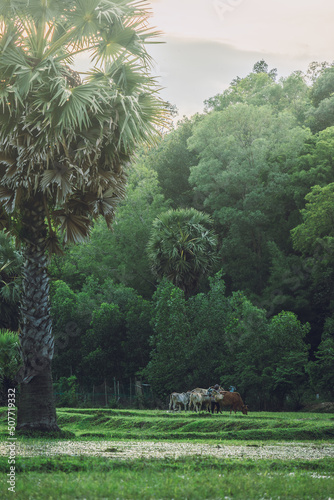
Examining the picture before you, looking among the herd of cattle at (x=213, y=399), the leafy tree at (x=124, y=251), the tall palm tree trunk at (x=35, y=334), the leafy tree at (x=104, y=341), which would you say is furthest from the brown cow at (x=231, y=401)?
the leafy tree at (x=124, y=251)

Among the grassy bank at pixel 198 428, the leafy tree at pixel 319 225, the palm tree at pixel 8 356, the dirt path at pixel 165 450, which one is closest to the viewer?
the dirt path at pixel 165 450

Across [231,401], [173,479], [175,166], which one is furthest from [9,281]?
[175,166]

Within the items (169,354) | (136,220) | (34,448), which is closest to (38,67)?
(34,448)

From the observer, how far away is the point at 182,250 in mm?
32125

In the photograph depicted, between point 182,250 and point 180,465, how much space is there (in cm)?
2357

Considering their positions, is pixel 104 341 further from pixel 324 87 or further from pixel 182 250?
pixel 324 87

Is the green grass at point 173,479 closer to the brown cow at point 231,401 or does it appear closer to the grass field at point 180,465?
the grass field at point 180,465

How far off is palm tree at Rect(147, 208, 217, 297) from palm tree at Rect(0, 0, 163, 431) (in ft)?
54.4

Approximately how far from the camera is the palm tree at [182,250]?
3203cm

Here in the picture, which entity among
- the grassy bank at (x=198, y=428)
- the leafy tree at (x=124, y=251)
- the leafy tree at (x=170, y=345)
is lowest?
the grassy bank at (x=198, y=428)

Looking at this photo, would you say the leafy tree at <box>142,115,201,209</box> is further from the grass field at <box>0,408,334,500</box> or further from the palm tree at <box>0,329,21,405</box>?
the grass field at <box>0,408,334,500</box>

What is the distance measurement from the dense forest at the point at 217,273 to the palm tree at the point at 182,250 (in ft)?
0.23

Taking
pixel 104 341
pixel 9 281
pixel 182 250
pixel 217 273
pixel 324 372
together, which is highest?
pixel 182 250

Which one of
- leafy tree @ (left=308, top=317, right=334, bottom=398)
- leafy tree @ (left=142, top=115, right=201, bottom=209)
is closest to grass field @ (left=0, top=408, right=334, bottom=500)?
leafy tree @ (left=308, top=317, right=334, bottom=398)
